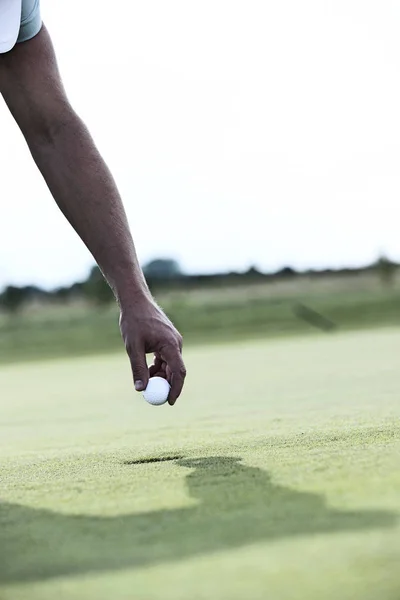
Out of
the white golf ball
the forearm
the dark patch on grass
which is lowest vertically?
the dark patch on grass

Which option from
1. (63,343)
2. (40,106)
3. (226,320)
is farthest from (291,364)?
(226,320)

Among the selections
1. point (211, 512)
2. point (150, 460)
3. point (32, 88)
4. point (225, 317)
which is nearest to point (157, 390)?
point (150, 460)

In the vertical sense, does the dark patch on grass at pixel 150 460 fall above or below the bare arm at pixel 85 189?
below

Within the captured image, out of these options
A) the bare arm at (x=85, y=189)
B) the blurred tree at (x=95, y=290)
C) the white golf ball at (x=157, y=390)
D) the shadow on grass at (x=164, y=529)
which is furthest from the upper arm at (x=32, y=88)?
the blurred tree at (x=95, y=290)

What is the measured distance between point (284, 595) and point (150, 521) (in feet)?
1.42

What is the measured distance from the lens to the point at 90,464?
232 centimetres

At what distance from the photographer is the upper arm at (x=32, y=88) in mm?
2557

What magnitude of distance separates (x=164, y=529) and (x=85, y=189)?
122 centimetres

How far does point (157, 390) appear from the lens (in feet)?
7.13

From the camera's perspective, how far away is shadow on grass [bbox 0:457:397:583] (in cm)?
129

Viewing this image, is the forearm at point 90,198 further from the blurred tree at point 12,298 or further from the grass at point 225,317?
the blurred tree at point 12,298

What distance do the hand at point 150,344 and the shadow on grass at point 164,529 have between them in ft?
1.70

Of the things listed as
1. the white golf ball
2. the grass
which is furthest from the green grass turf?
the grass

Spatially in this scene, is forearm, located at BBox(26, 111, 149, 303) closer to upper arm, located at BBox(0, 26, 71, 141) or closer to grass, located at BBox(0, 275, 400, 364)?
upper arm, located at BBox(0, 26, 71, 141)
